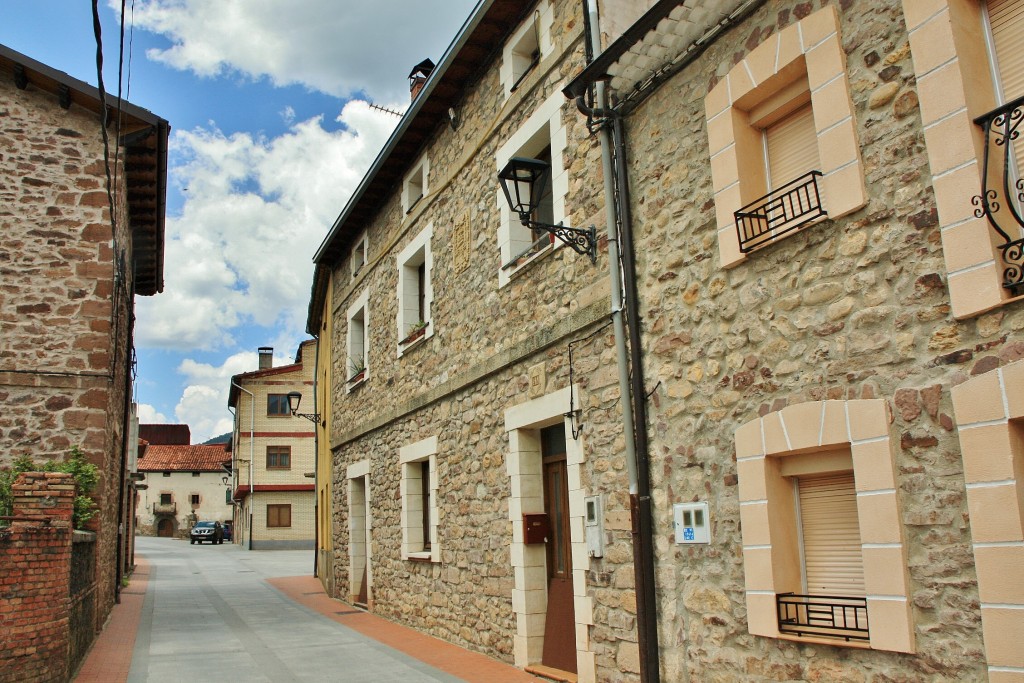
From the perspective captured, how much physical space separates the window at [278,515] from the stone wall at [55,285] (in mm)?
25473

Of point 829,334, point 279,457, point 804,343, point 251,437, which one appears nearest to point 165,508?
point 251,437

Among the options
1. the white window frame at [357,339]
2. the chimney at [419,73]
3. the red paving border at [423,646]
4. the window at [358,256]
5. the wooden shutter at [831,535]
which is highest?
the chimney at [419,73]

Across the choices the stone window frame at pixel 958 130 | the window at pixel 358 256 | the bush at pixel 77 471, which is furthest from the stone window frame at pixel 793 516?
the window at pixel 358 256

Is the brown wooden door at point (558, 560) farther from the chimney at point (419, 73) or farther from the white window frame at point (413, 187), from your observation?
the chimney at point (419, 73)

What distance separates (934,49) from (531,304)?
14.8 feet

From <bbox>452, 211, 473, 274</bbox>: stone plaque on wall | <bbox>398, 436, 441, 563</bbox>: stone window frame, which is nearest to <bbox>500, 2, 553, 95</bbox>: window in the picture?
<bbox>452, 211, 473, 274</bbox>: stone plaque on wall

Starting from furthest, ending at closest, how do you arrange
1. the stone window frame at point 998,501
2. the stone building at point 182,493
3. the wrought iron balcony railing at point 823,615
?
the stone building at point 182,493, the wrought iron balcony railing at point 823,615, the stone window frame at point 998,501

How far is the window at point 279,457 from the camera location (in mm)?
37281

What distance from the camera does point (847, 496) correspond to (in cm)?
498

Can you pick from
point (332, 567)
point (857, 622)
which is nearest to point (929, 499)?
point (857, 622)

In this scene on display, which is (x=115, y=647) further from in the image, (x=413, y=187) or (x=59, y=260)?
(x=413, y=187)

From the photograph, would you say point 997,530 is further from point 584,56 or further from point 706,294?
point 584,56

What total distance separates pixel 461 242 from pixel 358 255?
568 cm

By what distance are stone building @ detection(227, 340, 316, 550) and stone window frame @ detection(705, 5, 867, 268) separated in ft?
105
